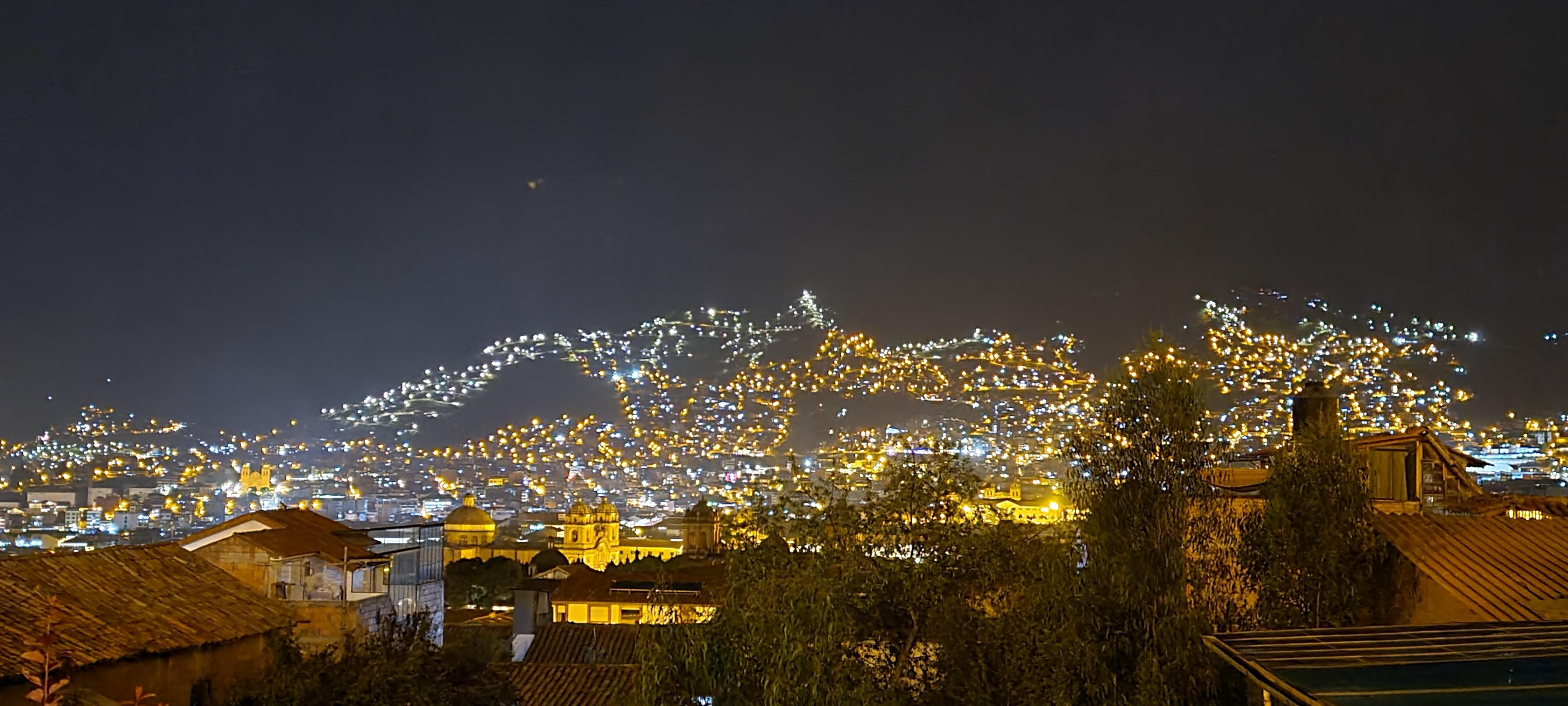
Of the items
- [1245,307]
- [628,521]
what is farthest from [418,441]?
[1245,307]

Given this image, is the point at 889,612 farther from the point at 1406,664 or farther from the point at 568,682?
the point at 568,682

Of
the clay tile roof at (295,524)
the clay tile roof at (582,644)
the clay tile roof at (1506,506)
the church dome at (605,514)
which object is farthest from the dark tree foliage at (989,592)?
the church dome at (605,514)

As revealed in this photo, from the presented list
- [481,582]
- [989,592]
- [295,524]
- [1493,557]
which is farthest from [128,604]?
[481,582]

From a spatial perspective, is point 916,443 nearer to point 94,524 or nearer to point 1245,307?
point 94,524

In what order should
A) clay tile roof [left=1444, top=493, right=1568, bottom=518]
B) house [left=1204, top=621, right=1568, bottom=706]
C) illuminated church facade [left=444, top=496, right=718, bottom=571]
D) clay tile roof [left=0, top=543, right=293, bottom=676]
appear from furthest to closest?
1. illuminated church facade [left=444, top=496, right=718, bottom=571]
2. clay tile roof [left=1444, top=493, right=1568, bottom=518]
3. clay tile roof [left=0, top=543, right=293, bottom=676]
4. house [left=1204, top=621, right=1568, bottom=706]

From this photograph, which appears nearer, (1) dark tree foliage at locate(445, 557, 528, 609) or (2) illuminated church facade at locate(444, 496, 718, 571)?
(1) dark tree foliage at locate(445, 557, 528, 609)

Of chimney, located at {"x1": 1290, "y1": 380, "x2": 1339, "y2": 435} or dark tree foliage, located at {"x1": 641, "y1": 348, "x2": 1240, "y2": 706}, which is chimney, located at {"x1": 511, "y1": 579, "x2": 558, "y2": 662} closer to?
dark tree foliage, located at {"x1": 641, "y1": 348, "x2": 1240, "y2": 706}

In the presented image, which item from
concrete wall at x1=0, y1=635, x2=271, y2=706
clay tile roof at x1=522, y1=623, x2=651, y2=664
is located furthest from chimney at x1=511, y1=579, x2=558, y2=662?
concrete wall at x1=0, y1=635, x2=271, y2=706
